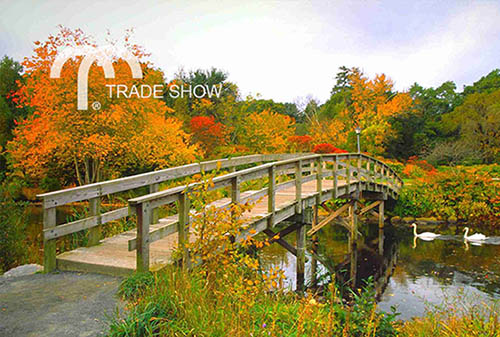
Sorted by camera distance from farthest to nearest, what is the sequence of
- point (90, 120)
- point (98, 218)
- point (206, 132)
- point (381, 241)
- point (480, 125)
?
point (480, 125), point (206, 132), point (90, 120), point (381, 241), point (98, 218)

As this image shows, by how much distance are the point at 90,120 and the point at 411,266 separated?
1113 centimetres

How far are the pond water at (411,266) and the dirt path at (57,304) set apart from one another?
13.1 ft

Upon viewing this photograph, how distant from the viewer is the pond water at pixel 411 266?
288 inches

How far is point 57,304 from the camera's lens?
10.7 ft

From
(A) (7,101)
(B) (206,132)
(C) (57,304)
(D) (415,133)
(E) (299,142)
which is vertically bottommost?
(C) (57,304)

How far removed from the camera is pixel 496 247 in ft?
36.3

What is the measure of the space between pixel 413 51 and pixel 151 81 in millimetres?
21388

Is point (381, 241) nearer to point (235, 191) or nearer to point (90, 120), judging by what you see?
point (235, 191)

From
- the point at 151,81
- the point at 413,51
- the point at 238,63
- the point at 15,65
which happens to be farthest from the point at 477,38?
the point at 15,65

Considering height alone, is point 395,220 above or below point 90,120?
below

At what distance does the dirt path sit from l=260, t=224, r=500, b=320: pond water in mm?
4000

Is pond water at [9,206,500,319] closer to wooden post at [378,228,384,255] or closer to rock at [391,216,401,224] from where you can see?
wooden post at [378,228,384,255]

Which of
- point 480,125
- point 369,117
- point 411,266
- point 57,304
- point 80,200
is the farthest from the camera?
point 369,117

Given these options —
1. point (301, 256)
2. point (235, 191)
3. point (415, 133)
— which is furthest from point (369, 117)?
point (235, 191)
